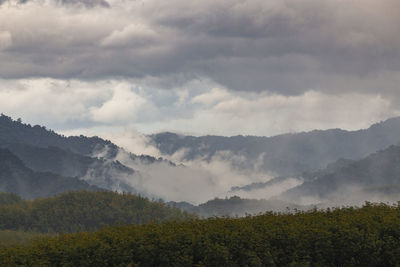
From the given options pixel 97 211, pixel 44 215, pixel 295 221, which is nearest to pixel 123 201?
pixel 97 211

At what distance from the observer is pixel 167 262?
62.2ft

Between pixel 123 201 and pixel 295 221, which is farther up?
pixel 123 201

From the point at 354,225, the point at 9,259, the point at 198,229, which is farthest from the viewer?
the point at 354,225

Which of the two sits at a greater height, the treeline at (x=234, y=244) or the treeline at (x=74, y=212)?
the treeline at (x=74, y=212)

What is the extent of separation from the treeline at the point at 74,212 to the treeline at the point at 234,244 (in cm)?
6731

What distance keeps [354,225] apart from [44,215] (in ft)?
261

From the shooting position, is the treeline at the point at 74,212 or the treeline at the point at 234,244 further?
the treeline at the point at 74,212

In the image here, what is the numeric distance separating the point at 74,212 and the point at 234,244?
257 feet

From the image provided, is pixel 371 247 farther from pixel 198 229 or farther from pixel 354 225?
pixel 198 229

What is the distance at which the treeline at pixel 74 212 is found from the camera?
91.4 m

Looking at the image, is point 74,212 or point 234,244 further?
point 74,212

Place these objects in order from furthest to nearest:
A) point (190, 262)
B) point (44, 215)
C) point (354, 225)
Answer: point (44, 215)
point (354, 225)
point (190, 262)

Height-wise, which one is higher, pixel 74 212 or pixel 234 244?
pixel 74 212

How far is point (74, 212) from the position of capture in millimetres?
94062
